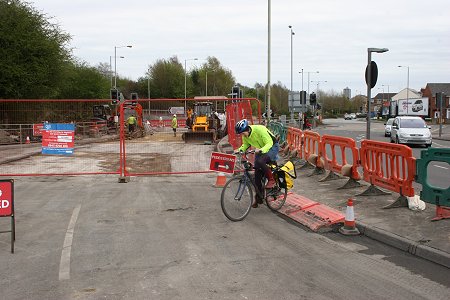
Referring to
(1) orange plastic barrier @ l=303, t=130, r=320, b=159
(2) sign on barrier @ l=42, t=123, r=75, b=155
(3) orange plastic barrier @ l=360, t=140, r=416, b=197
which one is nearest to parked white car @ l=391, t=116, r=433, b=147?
(1) orange plastic barrier @ l=303, t=130, r=320, b=159

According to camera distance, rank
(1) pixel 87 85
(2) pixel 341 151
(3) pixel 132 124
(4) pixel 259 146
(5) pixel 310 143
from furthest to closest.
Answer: (1) pixel 87 85 < (3) pixel 132 124 < (5) pixel 310 143 < (2) pixel 341 151 < (4) pixel 259 146

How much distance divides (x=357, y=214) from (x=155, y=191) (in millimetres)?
5177

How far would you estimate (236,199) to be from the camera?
817 cm

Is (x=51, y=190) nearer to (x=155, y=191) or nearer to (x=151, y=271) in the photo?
(x=155, y=191)

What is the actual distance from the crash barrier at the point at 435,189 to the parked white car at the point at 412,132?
2028 centimetres

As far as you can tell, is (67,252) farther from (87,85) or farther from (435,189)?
(87,85)

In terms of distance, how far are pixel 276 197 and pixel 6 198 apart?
4.61m

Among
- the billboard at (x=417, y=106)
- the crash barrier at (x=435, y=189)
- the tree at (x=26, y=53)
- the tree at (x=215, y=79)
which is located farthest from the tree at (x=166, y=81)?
the crash barrier at (x=435, y=189)

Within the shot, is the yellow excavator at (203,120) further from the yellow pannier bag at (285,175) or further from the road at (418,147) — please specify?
the yellow pannier bag at (285,175)

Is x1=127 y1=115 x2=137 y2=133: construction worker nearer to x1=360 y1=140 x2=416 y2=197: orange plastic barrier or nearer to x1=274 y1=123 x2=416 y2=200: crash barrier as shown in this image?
x1=274 y1=123 x2=416 y2=200: crash barrier

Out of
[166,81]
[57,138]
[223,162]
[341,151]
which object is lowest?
[223,162]

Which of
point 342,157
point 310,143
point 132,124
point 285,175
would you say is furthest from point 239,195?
point 132,124

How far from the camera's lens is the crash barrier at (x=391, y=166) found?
8148mm

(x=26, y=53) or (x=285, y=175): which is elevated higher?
(x=26, y=53)
